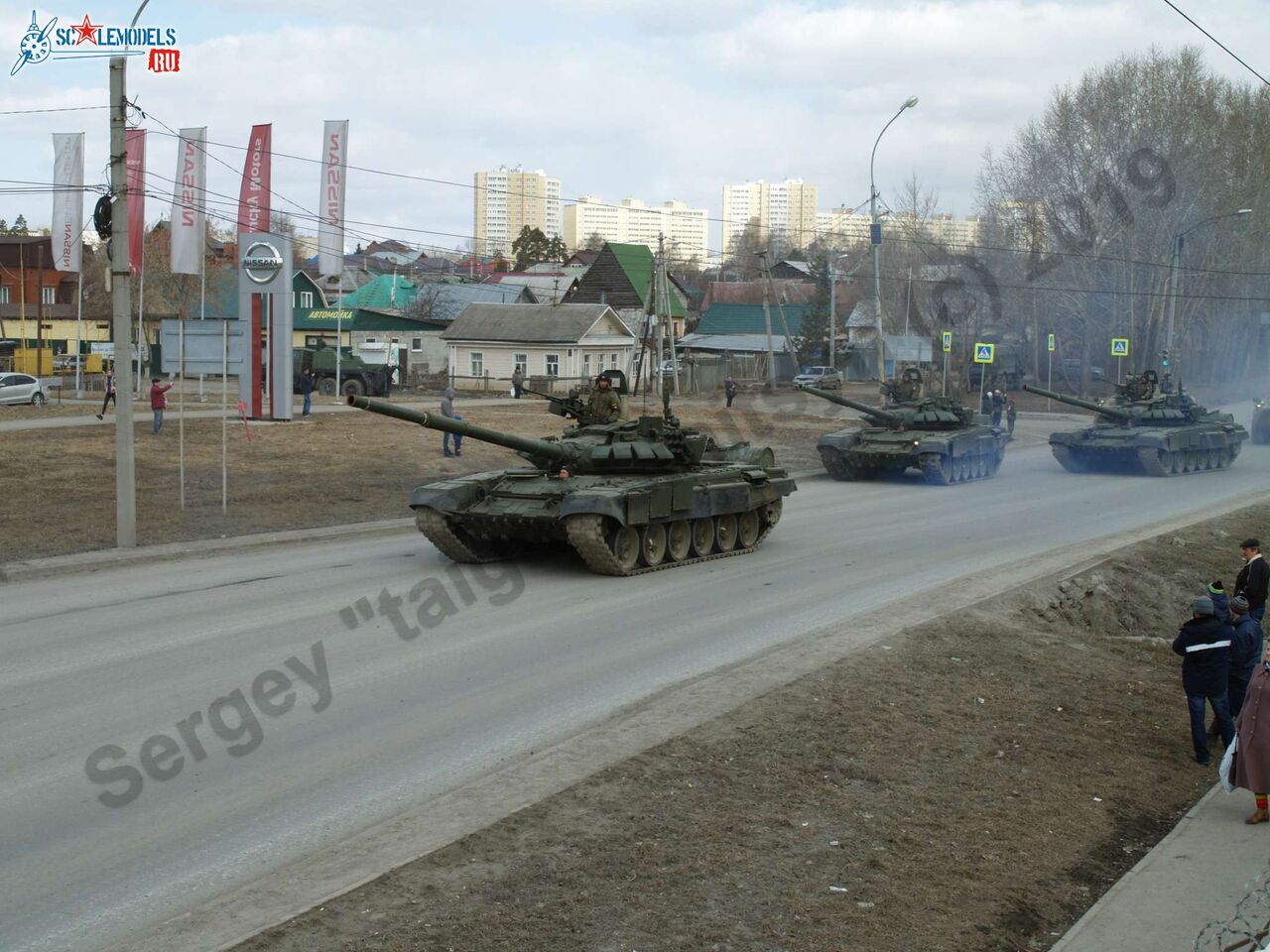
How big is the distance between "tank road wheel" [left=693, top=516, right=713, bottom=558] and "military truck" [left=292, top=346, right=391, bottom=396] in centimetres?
2894

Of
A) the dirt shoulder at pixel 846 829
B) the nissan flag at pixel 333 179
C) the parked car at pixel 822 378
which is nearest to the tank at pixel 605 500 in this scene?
the dirt shoulder at pixel 846 829

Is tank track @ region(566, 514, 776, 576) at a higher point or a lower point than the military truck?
lower

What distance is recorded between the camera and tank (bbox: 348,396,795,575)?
1556 centimetres

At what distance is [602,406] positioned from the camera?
1859 centimetres

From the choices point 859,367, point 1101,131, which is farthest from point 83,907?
point 859,367

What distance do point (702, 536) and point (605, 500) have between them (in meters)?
2.62

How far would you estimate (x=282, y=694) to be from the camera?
10.2m

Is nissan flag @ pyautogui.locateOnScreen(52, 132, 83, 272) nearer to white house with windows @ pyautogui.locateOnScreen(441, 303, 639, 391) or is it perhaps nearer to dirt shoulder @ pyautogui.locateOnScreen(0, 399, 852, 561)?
dirt shoulder @ pyautogui.locateOnScreen(0, 399, 852, 561)

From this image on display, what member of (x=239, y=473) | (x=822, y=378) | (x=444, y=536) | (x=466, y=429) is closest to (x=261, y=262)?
(x=239, y=473)

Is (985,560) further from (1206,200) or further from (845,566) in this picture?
Result: (1206,200)

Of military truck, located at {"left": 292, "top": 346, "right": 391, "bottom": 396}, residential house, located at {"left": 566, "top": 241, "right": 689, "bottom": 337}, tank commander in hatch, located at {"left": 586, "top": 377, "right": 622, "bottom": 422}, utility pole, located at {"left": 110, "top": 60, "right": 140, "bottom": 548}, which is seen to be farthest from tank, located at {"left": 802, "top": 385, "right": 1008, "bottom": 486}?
residential house, located at {"left": 566, "top": 241, "right": 689, "bottom": 337}

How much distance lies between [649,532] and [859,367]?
57.2 m

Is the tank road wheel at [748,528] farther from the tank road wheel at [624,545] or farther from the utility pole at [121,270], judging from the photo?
the utility pole at [121,270]

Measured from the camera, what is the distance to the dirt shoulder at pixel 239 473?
19422 millimetres
